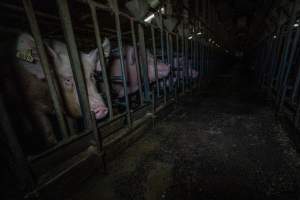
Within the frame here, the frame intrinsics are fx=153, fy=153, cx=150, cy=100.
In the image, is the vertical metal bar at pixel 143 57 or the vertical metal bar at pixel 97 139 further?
the vertical metal bar at pixel 143 57

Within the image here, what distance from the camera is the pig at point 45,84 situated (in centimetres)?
152

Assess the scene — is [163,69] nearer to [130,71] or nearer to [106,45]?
[130,71]

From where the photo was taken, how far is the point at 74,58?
1593 mm

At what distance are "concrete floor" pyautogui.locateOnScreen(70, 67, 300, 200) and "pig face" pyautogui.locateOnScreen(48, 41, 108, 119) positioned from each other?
77cm

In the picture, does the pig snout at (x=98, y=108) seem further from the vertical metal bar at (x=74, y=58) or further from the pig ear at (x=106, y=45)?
the pig ear at (x=106, y=45)

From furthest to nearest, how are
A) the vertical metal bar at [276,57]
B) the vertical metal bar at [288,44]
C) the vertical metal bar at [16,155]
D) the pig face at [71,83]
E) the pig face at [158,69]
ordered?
the vertical metal bar at [276,57], the pig face at [158,69], the vertical metal bar at [288,44], the pig face at [71,83], the vertical metal bar at [16,155]

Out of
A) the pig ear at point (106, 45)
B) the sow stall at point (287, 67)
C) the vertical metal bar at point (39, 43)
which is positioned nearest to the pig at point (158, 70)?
the pig ear at point (106, 45)

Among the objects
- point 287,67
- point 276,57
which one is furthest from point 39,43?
point 276,57

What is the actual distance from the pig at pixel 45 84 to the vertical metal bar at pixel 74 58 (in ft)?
0.37

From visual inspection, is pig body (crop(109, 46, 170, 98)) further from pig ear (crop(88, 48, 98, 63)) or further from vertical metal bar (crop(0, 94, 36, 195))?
vertical metal bar (crop(0, 94, 36, 195))

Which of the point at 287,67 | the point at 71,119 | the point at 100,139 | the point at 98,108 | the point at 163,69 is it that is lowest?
the point at 100,139

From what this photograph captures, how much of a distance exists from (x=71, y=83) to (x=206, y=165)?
1.87m

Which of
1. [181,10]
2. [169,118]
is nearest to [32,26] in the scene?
[169,118]

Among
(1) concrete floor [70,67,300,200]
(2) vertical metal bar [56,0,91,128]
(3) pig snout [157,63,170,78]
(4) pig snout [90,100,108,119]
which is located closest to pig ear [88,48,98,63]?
(2) vertical metal bar [56,0,91,128]
